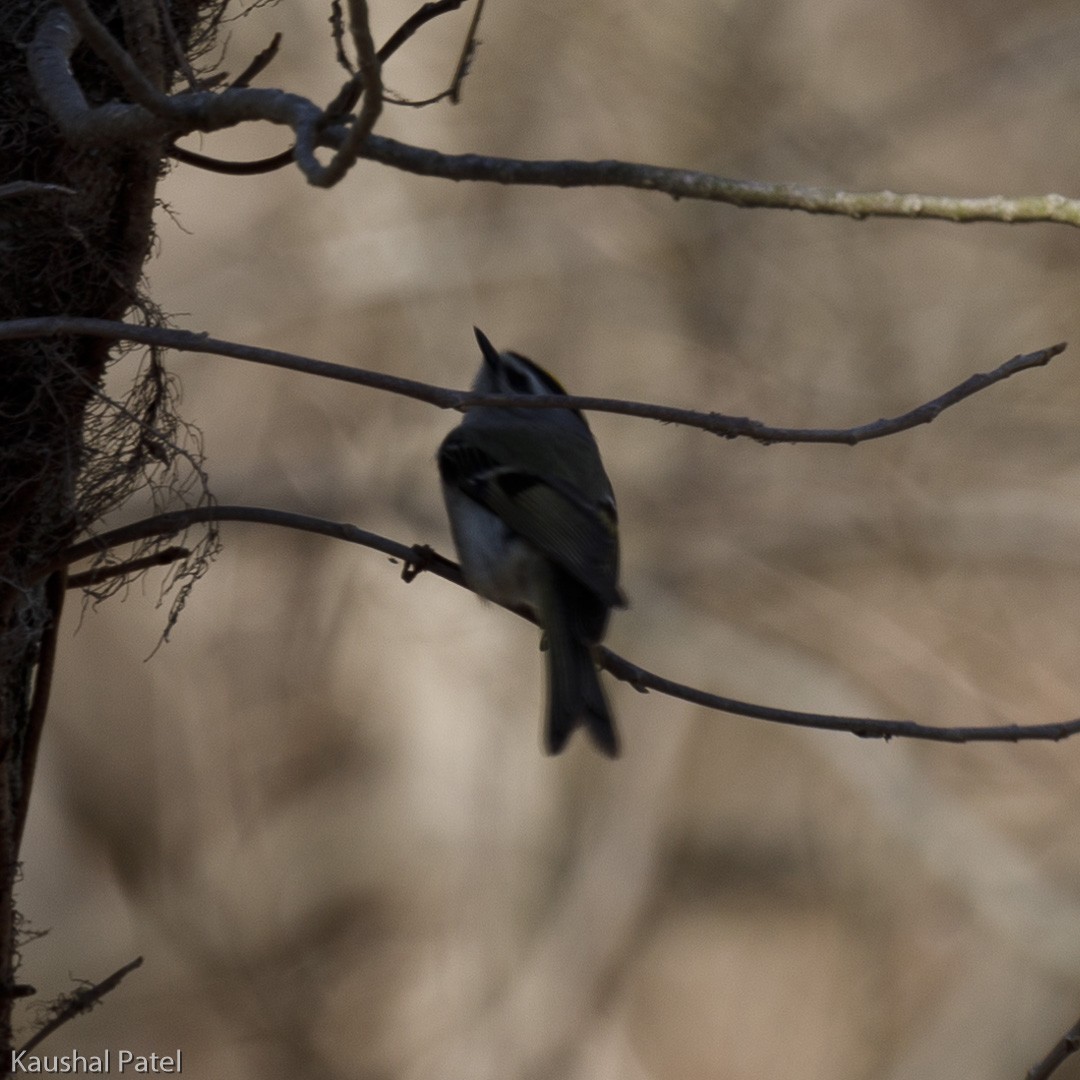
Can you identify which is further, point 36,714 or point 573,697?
point 573,697

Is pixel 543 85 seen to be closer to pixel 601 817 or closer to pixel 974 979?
pixel 601 817

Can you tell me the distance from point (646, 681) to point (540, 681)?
255 cm

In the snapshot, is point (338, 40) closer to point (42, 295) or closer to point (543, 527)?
point (42, 295)

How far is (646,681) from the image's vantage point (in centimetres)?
161

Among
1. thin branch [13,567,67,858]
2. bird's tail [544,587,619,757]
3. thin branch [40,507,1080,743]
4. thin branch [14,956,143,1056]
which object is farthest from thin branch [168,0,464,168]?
thin branch [14,956,143,1056]

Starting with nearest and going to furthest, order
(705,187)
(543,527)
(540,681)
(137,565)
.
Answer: (705,187)
(137,565)
(543,527)
(540,681)

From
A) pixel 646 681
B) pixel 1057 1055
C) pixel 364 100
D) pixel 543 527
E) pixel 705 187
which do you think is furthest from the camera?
pixel 543 527

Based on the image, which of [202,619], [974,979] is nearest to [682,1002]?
[974,979]

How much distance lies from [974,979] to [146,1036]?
2.37m

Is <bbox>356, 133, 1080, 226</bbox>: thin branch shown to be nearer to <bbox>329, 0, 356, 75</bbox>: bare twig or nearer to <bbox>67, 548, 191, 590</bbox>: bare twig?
<bbox>329, 0, 356, 75</bbox>: bare twig

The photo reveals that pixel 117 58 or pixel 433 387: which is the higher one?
pixel 117 58

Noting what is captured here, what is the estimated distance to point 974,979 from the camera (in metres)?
4.03

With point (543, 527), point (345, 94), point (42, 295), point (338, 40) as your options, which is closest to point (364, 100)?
point (345, 94)

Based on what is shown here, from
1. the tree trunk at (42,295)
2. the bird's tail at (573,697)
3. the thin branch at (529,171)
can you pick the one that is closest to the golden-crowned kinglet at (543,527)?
the bird's tail at (573,697)
